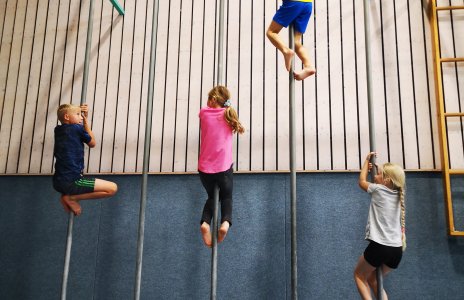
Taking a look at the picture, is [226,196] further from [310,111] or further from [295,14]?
[310,111]

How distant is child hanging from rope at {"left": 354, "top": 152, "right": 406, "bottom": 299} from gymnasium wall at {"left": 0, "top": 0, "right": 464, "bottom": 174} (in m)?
1.26

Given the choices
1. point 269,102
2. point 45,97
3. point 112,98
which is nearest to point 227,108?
point 269,102

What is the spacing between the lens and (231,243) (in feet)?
13.7

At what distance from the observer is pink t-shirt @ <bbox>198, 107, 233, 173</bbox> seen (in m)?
3.01

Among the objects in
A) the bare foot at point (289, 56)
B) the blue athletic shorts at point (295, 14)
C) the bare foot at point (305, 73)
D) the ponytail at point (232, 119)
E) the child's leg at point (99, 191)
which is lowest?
the child's leg at point (99, 191)

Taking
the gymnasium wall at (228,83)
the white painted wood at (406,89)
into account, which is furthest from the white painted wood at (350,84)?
the white painted wood at (406,89)

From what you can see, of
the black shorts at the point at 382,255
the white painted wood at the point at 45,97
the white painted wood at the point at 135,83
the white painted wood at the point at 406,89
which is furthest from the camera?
the white painted wood at the point at 45,97

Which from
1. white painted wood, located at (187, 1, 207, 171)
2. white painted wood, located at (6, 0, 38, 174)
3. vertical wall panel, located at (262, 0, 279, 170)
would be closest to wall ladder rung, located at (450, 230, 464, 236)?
vertical wall panel, located at (262, 0, 279, 170)

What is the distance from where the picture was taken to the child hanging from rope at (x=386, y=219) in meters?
2.80

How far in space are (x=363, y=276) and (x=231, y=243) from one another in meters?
1.53

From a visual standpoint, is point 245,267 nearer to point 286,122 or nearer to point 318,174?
point 318,174

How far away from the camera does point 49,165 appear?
4.85m

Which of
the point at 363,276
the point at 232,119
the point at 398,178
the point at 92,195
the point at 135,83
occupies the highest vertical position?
the point at 135,83

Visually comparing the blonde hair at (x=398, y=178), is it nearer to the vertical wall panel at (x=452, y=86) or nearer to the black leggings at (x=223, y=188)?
the black leggings at (x=223, y=188)
